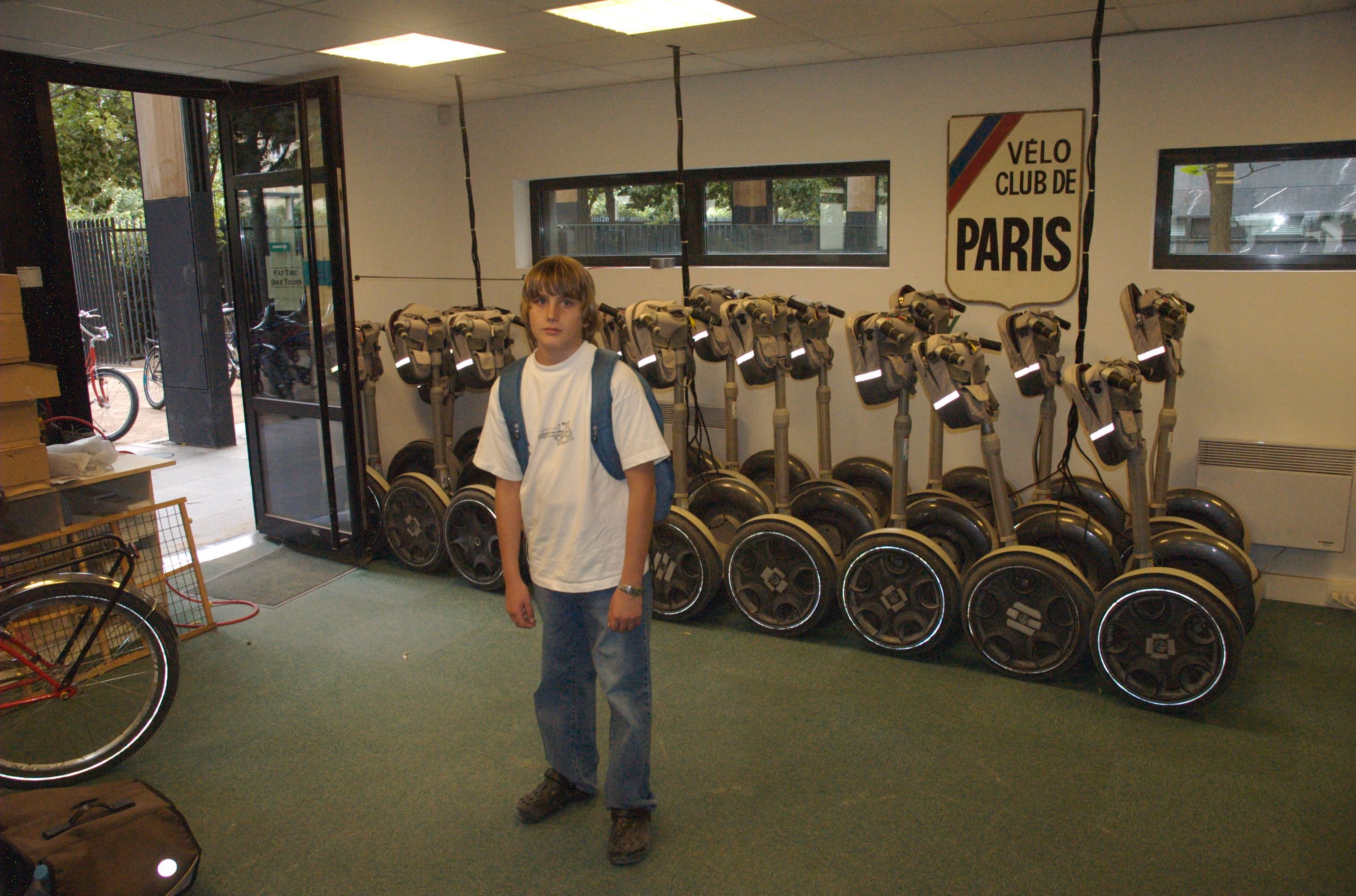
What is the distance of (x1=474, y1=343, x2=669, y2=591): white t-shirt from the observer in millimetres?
2463

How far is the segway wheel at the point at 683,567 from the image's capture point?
426 centimetres

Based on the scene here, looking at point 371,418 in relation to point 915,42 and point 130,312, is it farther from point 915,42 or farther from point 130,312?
point 130,312

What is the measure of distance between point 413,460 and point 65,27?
269cm

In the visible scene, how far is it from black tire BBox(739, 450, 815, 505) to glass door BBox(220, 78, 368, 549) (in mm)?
2012

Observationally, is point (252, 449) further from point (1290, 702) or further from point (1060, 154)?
point (1290, 702)

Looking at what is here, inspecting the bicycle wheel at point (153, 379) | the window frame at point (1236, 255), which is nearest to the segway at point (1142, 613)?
the window frame at point (1236, 255)

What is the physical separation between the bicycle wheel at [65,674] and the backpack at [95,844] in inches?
20.4

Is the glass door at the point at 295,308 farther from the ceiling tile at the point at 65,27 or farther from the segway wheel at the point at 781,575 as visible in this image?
the segway wheel at the point at 781,575

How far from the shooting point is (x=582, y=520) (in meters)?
2.50

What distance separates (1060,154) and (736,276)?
68.3 inches

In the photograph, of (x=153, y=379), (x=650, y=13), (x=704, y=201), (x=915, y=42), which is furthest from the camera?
(x=153, y=379)

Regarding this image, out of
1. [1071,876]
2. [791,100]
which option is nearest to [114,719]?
[1071,876]

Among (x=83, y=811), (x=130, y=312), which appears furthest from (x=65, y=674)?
Result: (x=130, y=312)

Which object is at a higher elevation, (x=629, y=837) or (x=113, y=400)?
(x=113, y=400)
